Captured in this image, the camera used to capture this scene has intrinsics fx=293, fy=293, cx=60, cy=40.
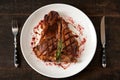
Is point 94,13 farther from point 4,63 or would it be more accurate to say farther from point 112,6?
point 4,63

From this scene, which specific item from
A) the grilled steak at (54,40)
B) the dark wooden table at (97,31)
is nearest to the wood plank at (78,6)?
the dark wooden table at (97,31)

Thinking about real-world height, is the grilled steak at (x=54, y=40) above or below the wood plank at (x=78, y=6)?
below

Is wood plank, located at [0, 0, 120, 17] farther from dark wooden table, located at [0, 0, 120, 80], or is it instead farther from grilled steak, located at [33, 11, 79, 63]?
grilled steak, located at [33, 11, 79, 63]

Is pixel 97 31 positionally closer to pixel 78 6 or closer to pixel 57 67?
pixel 78 6

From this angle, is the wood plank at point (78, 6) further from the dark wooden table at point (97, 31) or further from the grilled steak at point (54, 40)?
the grilled steak at point (54, 40)

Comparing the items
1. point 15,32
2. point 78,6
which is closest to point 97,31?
point 78,6

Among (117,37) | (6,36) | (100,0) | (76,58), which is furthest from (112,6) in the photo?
(6,36)

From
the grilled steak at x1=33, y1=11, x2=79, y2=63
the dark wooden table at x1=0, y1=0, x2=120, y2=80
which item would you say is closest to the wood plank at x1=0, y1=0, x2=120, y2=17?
the dark wooden table at x1=0, y1=0, x2=120, y2=80
